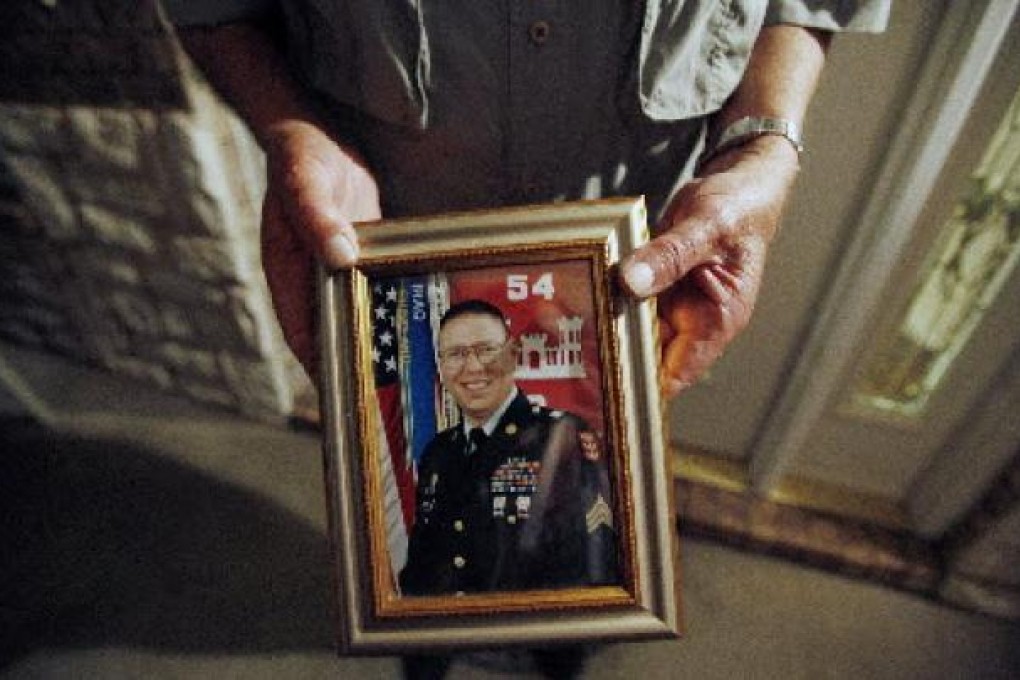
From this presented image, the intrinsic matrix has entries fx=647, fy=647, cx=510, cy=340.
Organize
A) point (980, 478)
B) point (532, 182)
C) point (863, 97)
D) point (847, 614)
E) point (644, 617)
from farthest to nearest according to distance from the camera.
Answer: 1. point (847, 614)
2. point (980, 478)
3. point (863, 97)
4. point (532, 182)
5. point (644, 617)

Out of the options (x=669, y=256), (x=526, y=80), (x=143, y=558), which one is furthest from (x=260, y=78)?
(x=143, y=558)

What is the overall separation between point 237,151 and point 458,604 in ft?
3.09

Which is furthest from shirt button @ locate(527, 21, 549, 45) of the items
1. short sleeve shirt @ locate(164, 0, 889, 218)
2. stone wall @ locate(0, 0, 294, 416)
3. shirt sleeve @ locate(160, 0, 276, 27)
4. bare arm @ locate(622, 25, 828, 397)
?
stone wall @ locate(0, 0, 294, 416)

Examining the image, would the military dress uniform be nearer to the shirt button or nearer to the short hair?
the short hair

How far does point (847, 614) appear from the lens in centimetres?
127

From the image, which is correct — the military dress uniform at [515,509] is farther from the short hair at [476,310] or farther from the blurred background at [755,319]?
the blurred background at [755,319]

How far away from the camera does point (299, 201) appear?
27.0 inches

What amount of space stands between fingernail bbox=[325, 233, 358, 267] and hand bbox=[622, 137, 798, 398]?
1.02 ft

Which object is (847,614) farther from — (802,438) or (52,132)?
(52,132)

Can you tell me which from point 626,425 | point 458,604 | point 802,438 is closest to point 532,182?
point 626,425

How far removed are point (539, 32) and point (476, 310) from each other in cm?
30

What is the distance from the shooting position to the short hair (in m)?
0.63

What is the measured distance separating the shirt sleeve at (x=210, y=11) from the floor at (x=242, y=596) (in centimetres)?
99

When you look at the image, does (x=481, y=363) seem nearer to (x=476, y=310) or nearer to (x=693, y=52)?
(x=476, y=310)
